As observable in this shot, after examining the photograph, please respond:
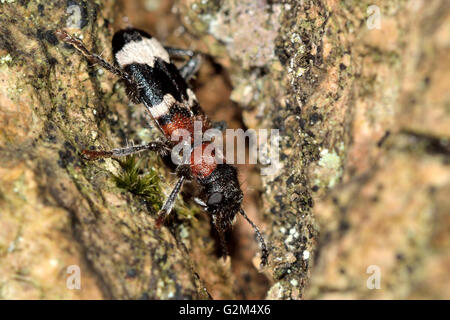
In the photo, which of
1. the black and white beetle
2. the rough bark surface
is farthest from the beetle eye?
the rough bark surface

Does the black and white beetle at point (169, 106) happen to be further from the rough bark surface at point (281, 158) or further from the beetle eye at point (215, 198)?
the rough bark surface at point (281, 158)

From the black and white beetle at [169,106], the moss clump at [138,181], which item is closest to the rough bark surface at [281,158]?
the moss clump at [138,181]

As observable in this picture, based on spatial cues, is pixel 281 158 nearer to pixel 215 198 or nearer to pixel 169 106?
pixel 215 198

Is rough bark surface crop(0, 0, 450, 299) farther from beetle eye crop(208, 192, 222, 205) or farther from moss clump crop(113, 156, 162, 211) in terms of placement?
beetle eye crop(208, 192, 222, 205)

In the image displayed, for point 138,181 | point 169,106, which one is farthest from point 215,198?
point 169,106
